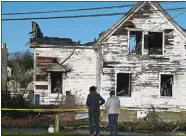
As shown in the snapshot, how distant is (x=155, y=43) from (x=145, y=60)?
1400mm

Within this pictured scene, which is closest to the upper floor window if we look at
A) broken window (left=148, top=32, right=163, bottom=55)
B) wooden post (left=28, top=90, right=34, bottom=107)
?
broken window (left=148, top=32, right=163, bottom=55)

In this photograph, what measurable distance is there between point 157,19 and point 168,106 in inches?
204

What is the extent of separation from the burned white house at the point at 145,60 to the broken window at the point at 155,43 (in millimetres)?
70

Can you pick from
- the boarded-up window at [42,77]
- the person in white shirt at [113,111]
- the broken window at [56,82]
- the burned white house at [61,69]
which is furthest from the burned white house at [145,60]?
the person in white shirt at [113,111]

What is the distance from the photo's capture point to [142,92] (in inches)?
997

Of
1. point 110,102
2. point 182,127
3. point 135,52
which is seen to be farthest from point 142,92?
point 110,102

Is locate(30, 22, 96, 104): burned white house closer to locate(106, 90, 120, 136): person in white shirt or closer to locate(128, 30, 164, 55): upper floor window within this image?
locate(128, 30, 164, 55): upper floor window

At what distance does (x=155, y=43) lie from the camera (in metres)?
26.0

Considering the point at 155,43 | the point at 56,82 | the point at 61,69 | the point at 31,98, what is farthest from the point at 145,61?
the point at 31,98

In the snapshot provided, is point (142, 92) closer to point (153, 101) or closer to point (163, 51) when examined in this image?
point (153, 101)

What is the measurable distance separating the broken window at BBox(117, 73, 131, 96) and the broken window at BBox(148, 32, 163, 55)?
2065 mm

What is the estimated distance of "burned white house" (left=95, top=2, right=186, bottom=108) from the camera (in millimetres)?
25266

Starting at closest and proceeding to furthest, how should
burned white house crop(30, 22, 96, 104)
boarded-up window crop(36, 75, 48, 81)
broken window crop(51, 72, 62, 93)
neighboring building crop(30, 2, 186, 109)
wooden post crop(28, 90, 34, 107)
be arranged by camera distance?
1. neighboring building crop(30, 2, 186, 109)
2. wooden post crop(28, 90, 34, 107)
3. burned white house crop(30, 22, 96, 104)
4. boarded-up window crop(36, 75, 48, 81)
5. broken window crop(51, 72, 62, 93)

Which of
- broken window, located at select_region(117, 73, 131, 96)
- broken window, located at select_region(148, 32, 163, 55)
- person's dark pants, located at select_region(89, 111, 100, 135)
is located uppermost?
broken window, located at select_region(148, 32, 163, 55)
